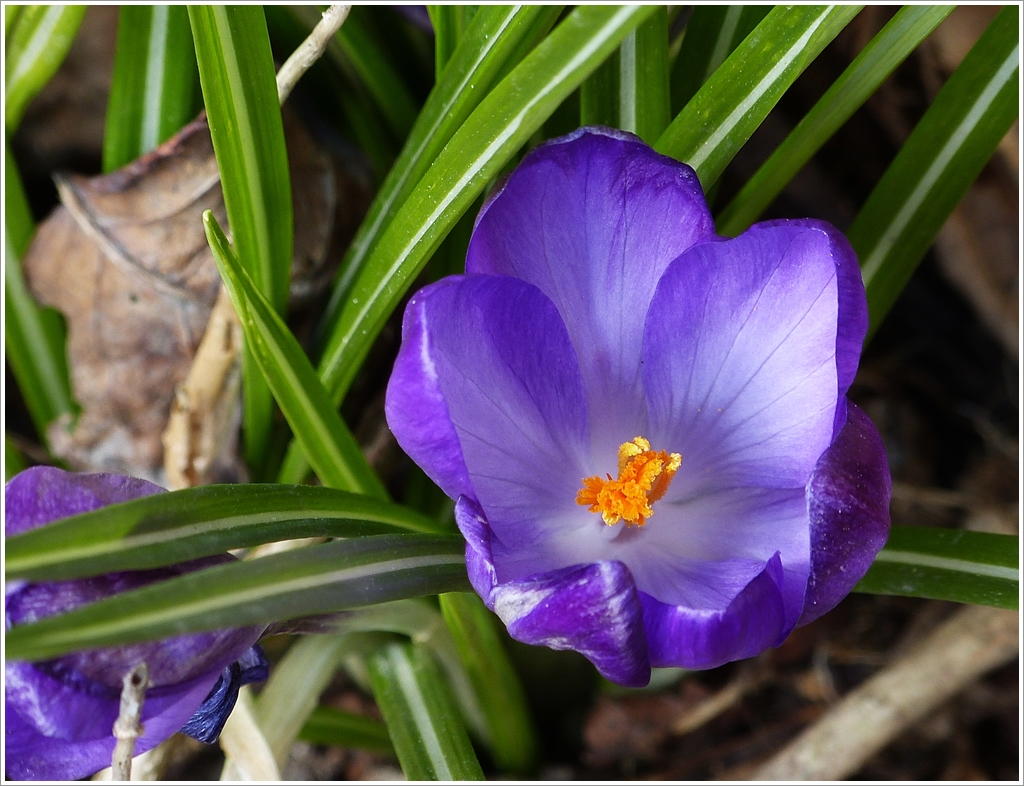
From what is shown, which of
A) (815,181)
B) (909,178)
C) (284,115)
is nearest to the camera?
(909,178)

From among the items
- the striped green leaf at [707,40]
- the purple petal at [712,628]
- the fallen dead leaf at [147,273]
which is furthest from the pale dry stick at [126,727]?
the striped green leaf at [707,40]

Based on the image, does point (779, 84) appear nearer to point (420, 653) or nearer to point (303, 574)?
point (303, 574)

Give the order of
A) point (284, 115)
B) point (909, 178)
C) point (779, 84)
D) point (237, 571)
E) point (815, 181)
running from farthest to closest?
point (815, 181), point (284, 115), point (909, 178), point (779, 84), point (237, 571)

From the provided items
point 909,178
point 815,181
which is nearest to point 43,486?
point 909,178

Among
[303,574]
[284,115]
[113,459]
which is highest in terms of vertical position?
[284,115]

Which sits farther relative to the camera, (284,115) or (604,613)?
(284,115)

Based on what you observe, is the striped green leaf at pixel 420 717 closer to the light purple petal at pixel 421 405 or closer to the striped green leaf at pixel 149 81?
the light purple petal at pixel 421 405

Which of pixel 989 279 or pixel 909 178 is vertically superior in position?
pixel 909 178
